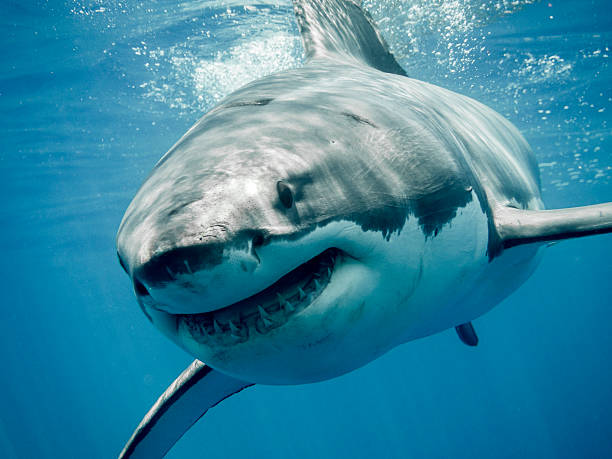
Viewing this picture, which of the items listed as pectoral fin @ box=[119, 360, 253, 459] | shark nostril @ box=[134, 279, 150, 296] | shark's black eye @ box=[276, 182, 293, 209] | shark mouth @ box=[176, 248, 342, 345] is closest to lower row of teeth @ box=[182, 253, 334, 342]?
shark mouth @ box=[176, 248, 342, 345]

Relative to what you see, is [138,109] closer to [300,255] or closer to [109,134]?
[109,134]

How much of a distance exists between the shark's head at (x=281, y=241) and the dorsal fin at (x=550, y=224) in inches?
28.5

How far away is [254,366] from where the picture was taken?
1.59m

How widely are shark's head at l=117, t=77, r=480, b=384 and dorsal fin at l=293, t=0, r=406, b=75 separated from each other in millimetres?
2709

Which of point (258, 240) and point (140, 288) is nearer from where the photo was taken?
point (258, 240)

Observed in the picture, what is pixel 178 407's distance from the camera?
376cm

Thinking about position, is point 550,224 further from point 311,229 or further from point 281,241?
point 281,241

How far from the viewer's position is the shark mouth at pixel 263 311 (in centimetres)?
143

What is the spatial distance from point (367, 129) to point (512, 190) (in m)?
1.84

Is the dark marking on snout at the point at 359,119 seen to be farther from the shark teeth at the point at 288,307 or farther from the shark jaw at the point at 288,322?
the shark teeth at the point at 288,307

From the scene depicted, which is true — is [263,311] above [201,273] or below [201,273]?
below

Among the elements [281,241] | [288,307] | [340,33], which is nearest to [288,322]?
[288,307]

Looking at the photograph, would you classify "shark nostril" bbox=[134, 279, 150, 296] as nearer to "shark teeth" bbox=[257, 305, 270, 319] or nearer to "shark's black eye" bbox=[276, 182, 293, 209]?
Answer: "shark teeth" bbox=[257, 305, 270, 319]

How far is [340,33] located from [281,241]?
4340 mm
